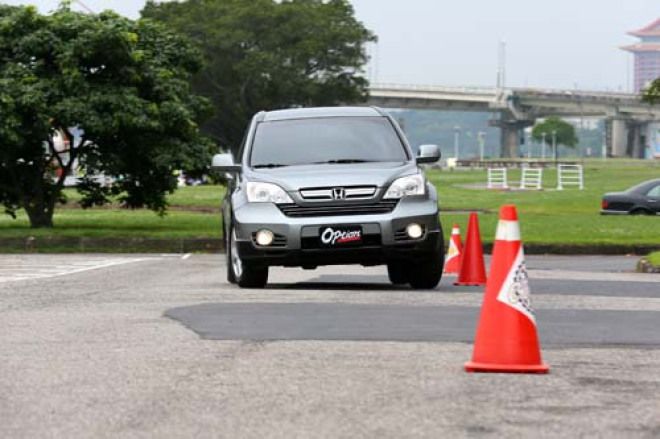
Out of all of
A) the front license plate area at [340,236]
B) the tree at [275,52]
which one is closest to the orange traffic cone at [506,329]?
the front license plate area at [340,236]

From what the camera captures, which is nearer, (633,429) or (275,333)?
(633,429)

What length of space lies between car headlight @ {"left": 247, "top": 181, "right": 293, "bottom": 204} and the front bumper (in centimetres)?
6

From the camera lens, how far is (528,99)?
190 meters

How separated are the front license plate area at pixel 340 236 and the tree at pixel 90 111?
1535 cm

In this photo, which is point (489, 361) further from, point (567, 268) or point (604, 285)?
point (567, 268)

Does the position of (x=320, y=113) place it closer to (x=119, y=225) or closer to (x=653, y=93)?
(x=119, y=225)

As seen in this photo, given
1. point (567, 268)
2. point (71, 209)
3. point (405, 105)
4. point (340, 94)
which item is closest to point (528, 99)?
point (405, 105)

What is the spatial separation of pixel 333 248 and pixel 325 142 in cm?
161

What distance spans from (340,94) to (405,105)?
82.1 metres

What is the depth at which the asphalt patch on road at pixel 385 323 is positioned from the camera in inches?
432

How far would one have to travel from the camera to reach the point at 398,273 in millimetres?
17672

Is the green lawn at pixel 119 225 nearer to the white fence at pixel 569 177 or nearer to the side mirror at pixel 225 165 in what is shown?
the side mirror at pixel 225 165

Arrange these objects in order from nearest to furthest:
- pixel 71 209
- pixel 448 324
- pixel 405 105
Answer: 1. pixel 448 324
2. pixel 71 209
3. pixel 405 105

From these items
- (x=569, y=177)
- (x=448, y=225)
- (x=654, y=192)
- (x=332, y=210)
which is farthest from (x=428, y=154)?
(x=569, y=177)
